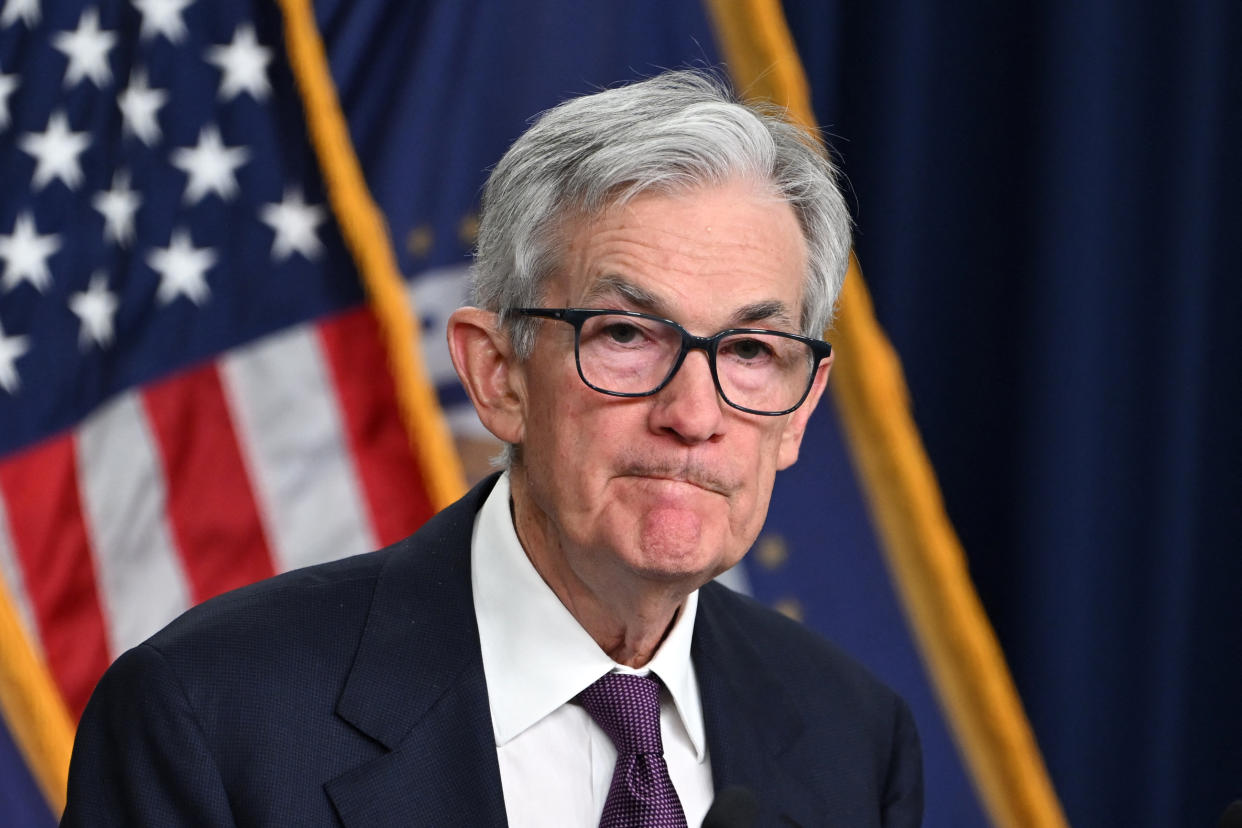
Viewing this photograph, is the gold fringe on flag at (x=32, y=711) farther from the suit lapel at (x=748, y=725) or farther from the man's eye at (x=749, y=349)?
the man's eye at (x=749, y=349)

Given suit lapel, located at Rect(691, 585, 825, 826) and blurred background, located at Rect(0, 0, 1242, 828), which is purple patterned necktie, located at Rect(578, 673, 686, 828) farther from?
blurred background, located at Rect(0, 0, 1242, 828)

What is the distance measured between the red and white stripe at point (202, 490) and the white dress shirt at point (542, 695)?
0.92 meters

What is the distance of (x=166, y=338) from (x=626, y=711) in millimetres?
1250

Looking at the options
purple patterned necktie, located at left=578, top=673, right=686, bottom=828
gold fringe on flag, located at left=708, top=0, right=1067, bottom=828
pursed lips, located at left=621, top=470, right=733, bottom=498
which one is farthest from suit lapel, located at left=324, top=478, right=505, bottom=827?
gold fringe on flag, located at left=708, top=0, right=1067, bottom=828

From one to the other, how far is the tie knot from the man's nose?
0.97 feet

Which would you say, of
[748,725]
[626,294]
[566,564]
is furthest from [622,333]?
[748,725]

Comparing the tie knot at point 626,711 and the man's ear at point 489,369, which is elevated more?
the man's ear at point 489,369

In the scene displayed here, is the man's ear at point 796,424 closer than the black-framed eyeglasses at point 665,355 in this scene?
No

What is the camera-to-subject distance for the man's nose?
131cm

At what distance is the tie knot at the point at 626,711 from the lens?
55.7 inches

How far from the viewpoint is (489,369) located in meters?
1.49

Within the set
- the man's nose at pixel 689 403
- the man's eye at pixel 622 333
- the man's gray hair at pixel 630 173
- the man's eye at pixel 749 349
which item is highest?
the man's gray hair at pixel 630 173

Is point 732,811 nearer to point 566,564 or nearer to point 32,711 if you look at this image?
point 566,564

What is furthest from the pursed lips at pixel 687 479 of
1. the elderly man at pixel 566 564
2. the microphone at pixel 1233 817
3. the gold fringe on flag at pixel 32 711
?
the gold fringe on flag at pixel 32 711
